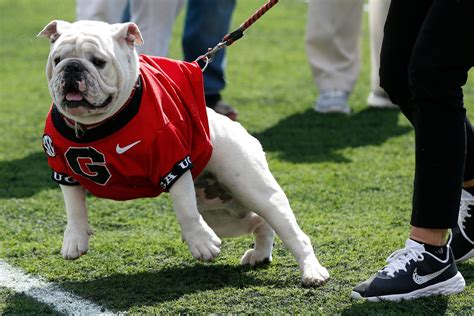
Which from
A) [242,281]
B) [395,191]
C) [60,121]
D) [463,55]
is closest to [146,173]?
[60,121]

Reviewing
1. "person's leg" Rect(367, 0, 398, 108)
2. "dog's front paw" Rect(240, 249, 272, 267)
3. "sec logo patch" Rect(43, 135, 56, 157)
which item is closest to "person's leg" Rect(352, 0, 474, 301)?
"dog's front paw" Rect(240, 249, 272, 267)

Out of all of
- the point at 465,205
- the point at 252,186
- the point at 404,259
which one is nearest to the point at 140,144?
the point at 252,186

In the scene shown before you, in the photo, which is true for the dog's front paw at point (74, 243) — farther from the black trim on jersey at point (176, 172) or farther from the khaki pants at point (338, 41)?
the khaki pants at point (338, 41)

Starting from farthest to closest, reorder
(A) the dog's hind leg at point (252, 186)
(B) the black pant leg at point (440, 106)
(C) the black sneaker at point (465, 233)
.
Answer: (C) the black sneaker at point (465, 233), (A) the dog's hind leg at point (252, 186), (B) the black pant leg at point (440, 106)

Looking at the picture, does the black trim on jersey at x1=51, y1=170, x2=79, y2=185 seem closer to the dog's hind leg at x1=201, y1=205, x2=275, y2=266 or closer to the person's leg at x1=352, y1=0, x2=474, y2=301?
the dog's hind leg at x1=201, y1=205, x2=275, y2=266

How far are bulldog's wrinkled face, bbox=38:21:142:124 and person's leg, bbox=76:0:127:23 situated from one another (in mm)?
2540

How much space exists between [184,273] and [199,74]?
845 millimetres

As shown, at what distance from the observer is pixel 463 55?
3.47 m

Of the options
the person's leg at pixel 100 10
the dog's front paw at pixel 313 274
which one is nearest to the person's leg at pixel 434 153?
the dog's front paw at pixel 313 274

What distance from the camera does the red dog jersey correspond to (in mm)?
3611

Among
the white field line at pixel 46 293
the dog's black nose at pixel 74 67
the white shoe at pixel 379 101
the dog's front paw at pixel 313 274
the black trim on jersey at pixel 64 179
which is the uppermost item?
the dog's black nose at pixel 74 67

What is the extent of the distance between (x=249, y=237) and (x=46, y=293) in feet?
3.84

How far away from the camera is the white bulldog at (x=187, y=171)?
11.7 ft

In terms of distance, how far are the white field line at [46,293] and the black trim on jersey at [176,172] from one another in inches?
20.8
